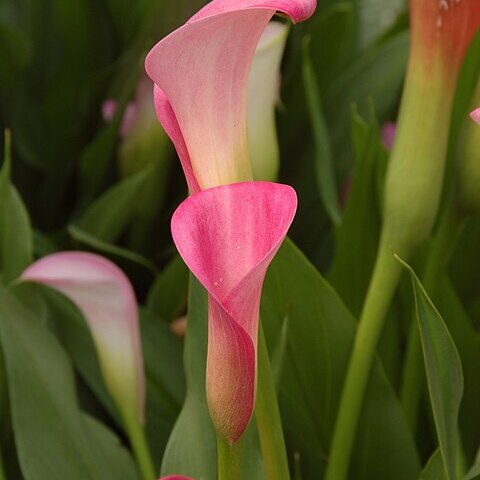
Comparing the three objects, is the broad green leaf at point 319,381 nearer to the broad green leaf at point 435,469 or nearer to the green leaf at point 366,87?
the broad green leaf at point 435,469


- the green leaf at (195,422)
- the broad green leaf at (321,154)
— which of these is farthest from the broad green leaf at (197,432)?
the broad green leaf at (321,154)

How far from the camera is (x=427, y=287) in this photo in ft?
0.98

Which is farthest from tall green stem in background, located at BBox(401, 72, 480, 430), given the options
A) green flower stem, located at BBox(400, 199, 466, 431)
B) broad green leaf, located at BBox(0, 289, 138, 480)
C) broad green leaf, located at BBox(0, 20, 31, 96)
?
broad green leaf, located at BBox(0, 20, 31, 96)

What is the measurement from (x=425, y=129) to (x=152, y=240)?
234mm

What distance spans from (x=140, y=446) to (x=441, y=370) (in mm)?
119

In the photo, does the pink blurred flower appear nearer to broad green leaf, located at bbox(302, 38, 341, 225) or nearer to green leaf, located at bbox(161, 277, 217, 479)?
broad green leaf, located at bbox(302, 38, 341, 225)

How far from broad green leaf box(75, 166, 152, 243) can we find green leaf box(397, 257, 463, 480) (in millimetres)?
199

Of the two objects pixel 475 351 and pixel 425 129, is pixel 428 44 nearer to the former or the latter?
pixel 425 129

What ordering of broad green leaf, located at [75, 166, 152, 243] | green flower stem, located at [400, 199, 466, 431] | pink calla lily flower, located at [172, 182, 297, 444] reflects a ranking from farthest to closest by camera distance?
broad green leaf, located at [75, 166, 152, 243] < green flower stem, located at [400, 199, 466, 431] < pink calla lily flower, located at [172, 182, 297, 444]

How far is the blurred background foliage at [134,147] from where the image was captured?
0.37 metres

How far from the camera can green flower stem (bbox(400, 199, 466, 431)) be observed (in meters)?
0.29

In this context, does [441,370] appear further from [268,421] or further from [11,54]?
[11,54]

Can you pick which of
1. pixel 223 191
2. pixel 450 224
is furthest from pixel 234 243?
pixel 450 224

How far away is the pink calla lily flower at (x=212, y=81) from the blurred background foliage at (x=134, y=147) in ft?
0.54
